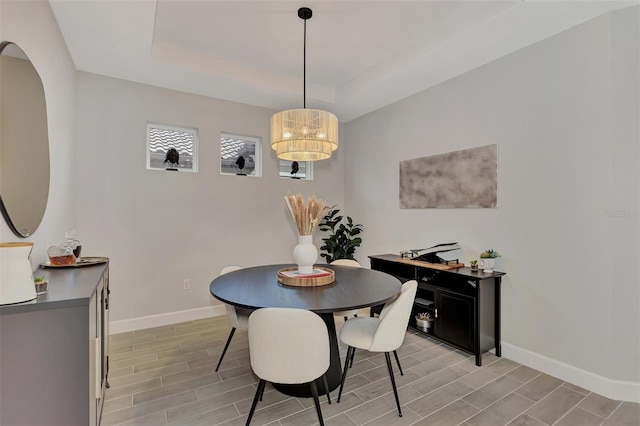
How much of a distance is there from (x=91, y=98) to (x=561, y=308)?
192 inches

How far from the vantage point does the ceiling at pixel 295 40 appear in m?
2.44

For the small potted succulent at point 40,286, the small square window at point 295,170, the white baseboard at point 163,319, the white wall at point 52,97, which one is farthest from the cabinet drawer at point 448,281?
the white wall at point 52,97

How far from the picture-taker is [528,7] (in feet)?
7.52

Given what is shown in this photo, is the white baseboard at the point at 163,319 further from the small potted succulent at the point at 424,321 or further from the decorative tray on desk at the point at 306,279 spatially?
the small potted succulent at the point at 424,321

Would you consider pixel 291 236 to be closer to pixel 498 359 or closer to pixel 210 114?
pixel 210 114

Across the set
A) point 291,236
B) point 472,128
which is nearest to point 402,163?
point 472,128

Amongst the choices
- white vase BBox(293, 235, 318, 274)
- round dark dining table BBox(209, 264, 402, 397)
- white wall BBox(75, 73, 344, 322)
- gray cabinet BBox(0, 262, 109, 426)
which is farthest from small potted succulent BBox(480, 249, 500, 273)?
gray cabinet BBox(0, 262, 109, 426)

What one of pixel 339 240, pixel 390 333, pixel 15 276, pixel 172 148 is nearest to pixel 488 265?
pixel 390 333

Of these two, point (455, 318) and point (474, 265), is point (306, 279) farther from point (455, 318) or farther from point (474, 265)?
point (474, 265)

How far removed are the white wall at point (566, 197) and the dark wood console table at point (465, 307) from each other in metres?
0.17

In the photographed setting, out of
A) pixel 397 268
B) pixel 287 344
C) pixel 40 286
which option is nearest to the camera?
pixel 40 286

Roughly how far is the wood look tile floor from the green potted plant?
1828 mm

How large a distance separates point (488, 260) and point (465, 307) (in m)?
0.48

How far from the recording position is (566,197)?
2523 millimetres
